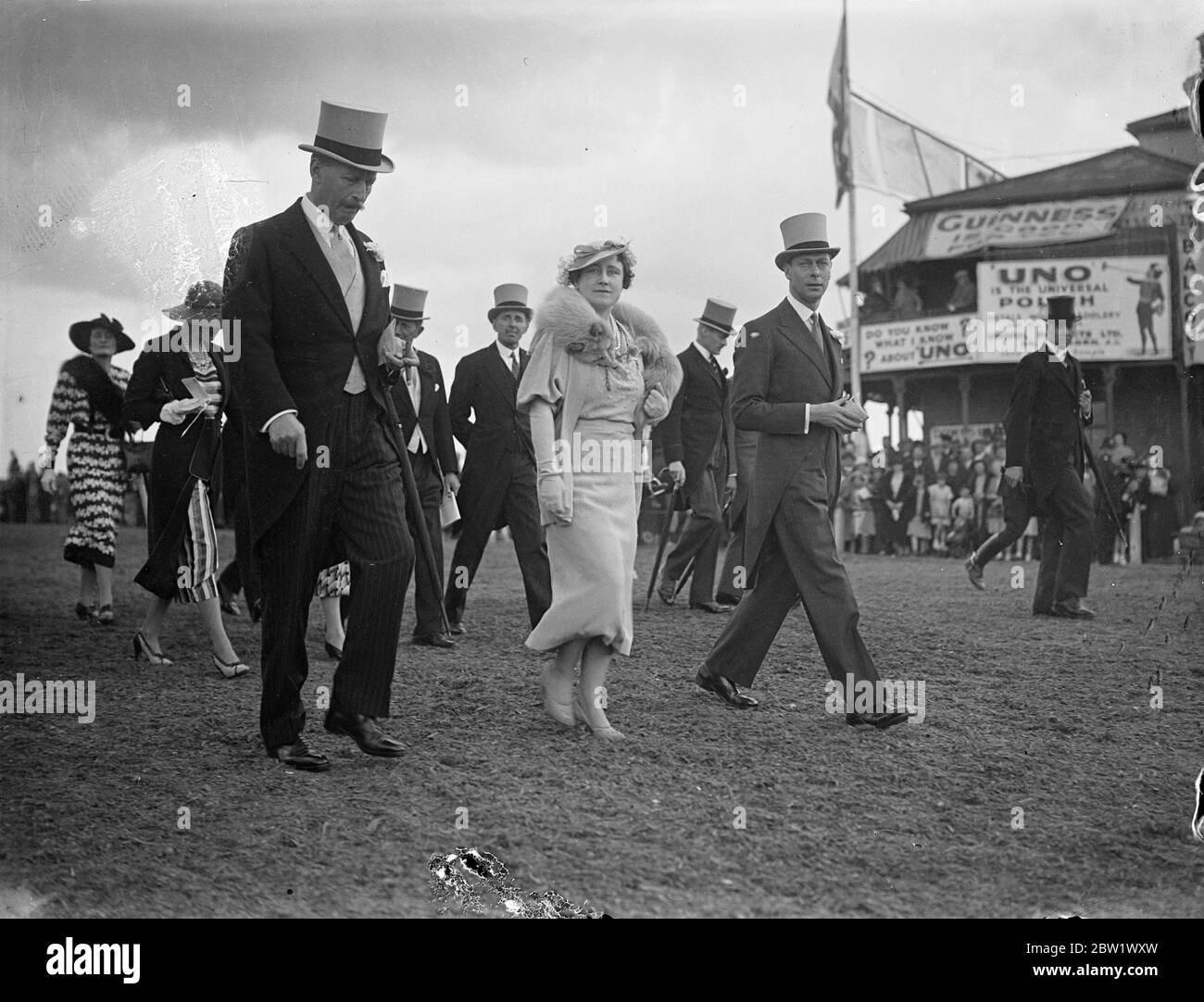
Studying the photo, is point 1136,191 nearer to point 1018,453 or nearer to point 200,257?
point 1018,453

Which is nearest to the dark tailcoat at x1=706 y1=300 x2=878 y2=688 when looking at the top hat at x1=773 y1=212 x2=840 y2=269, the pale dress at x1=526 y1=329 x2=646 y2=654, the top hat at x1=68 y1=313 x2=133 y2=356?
the top hat at x1=773 y1=212 x2=840 y2=269

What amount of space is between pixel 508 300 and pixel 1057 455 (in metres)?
3.91

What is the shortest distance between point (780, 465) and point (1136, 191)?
18174 mm

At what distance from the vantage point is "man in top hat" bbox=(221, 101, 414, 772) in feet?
14.8

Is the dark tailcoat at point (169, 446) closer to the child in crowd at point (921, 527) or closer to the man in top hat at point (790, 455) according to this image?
the man in top hat at point (790, 455)

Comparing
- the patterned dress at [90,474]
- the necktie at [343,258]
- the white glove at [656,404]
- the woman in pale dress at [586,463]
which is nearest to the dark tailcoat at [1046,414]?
the white glove at [656,404]

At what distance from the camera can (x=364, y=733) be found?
458 cm

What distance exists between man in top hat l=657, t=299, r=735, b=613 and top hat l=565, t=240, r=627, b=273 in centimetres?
382

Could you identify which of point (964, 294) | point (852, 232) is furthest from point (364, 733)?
point (964, 294)

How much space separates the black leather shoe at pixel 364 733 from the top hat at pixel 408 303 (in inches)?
154

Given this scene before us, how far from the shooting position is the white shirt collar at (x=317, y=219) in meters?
4.61
